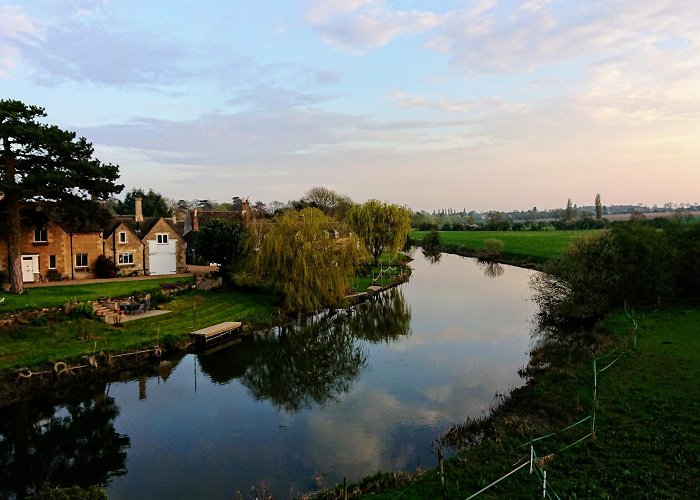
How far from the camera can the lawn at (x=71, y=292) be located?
2568 cm

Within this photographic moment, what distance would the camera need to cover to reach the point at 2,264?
32.5 meters

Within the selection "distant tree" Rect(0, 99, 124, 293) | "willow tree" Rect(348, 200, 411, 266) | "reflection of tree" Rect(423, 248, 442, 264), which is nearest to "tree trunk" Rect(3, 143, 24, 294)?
"distant tree" Rect(0, 99, 124, 293)

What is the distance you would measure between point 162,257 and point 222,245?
7.77m

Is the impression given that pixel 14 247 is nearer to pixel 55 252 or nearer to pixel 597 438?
pixel 55 252

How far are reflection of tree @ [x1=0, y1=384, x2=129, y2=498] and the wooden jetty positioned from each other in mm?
6760

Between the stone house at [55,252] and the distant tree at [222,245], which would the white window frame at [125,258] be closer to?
the stone house at [55,252]

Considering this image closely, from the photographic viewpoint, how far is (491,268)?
65.2 m

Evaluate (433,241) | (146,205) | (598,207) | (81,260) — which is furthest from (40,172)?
(598,207)

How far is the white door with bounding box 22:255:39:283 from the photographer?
1337 inches

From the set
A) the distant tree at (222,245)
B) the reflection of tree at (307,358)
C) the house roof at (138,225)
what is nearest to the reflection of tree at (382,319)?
the reflection of tree at (307,358)

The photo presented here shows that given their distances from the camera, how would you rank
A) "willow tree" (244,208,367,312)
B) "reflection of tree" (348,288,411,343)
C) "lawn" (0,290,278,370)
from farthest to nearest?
"willow tree" (244,208,367,312), "reflection of tree" (348,288,411,343), "lawn" (0,290,278,370)

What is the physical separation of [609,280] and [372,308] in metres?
17.2

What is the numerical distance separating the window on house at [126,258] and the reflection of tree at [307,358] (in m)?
17.4

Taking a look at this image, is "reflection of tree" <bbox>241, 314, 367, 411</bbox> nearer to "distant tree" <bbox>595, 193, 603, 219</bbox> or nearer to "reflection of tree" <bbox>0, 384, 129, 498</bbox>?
Result: "reflection of tree" <bbox>0, 384, 129, 498</bbox>
